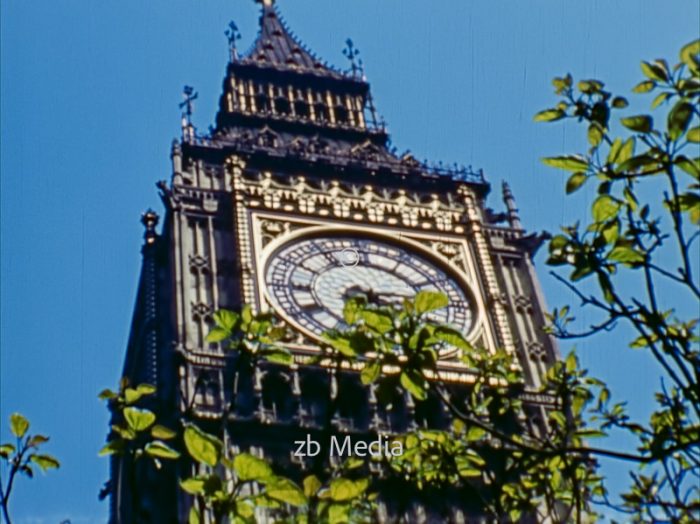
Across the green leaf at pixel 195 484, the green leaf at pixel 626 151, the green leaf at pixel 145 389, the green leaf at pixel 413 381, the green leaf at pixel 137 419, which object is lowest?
the green leaf at pixel 195 484

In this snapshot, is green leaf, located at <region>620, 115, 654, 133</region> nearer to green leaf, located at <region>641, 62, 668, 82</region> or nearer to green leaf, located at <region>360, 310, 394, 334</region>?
green leaf, located at <region>641, 62, 668, 82</region>

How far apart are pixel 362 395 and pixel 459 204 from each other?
10.4m

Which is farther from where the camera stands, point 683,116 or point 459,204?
point 459,204

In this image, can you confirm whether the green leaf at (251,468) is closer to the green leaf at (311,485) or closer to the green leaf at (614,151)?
the green leaf at (311,485)

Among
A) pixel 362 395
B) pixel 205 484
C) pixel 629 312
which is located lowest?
pixel 205 484

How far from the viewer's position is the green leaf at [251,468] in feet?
26.1

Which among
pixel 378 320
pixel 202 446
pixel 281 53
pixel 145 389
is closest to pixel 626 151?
pixel 378 320

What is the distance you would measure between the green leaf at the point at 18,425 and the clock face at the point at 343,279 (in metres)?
21.9

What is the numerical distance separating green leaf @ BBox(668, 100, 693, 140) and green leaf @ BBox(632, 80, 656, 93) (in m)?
0.38

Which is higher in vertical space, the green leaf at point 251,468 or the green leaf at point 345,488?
the green leaf at point 251,468

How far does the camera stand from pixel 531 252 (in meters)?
38.1

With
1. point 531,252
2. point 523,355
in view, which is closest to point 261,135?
point 531,252

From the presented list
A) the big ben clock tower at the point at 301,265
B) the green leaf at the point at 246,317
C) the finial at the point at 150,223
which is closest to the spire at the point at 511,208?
the big ben clock tower at the point at 301,265

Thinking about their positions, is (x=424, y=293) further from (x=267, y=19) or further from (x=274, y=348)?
(x=267, y=19)
